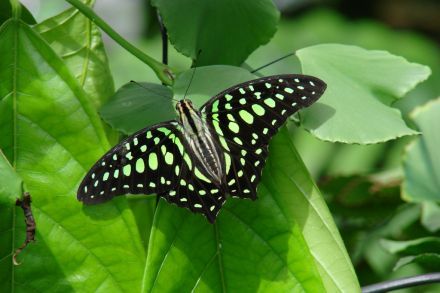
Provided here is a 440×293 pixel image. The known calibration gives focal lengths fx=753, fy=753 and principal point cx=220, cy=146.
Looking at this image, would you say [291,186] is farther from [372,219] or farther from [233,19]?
[372,219]

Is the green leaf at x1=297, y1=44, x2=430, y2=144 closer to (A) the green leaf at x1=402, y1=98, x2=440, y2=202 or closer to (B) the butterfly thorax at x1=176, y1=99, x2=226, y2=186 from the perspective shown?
(B) the butterfly thorax at x1=176, y1=99, x2=226, y2=186

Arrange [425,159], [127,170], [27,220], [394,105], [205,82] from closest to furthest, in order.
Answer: [27,220] < [205,82] < [127,170] < [425,159] < [394,105]

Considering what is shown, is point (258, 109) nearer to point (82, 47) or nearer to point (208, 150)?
point (208, 150)

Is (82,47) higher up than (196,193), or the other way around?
(82,47)

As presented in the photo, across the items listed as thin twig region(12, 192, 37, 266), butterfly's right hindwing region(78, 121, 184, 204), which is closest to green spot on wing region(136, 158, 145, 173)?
butterfly's right hindwing region(78, 121, 184, 204)

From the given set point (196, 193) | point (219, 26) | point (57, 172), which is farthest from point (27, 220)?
point (219, 26)

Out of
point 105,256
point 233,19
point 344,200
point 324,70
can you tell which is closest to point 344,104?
point 324,70
